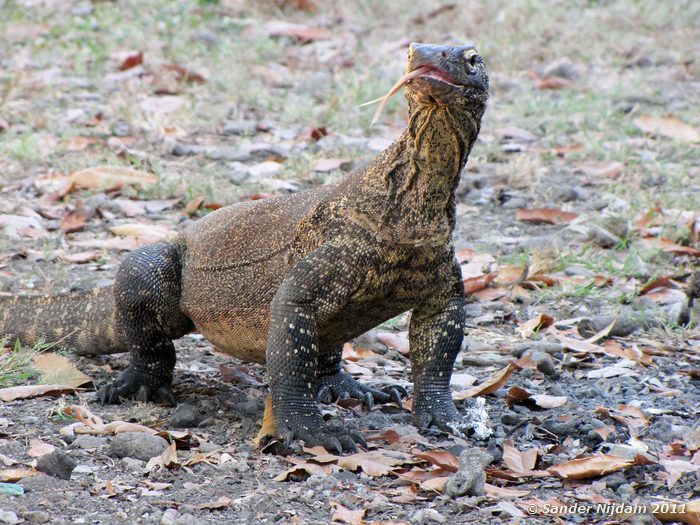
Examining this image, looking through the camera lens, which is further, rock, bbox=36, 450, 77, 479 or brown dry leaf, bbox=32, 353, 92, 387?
brown dry leaf, bbox=32, 353, 92, 387

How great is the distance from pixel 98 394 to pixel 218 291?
2.70 feet

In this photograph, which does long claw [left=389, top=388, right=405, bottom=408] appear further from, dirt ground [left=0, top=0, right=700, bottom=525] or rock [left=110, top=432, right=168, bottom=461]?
rock [left=110, top=432, right=168, bottom=461]

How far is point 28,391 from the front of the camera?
16.9 ft

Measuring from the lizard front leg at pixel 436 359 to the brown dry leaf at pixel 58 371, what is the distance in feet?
5.92

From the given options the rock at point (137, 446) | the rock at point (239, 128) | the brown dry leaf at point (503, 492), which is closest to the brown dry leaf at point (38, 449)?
the rock at point (137, 446)

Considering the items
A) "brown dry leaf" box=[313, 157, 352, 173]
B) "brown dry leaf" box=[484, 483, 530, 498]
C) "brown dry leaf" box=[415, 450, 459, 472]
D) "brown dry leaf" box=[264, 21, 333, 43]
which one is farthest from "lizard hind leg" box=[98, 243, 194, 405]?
"brown dry leaf" box=[264, 21, 333, 43]

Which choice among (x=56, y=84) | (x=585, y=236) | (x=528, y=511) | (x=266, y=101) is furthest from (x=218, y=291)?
(x=56, y=84)

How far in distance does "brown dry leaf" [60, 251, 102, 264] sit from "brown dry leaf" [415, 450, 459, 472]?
3.62 m

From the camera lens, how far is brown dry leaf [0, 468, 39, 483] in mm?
3967

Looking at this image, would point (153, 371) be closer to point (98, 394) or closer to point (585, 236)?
point (98, 394)

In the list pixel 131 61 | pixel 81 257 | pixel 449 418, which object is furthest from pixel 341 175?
pixel 131 61

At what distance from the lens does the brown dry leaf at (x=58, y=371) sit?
5438 mm

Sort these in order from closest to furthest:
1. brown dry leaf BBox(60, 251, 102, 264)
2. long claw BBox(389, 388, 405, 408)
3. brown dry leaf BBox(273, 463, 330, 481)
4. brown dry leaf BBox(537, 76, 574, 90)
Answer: brown dry leaf BBox(273, 463, 330, 481) → long claw BBox(389, 388, 405, 408) → brown dry leaf BBox(60, 251, 102, 264) → brown dry leaf BBox(537, 76, 574, 90)

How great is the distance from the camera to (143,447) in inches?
174
